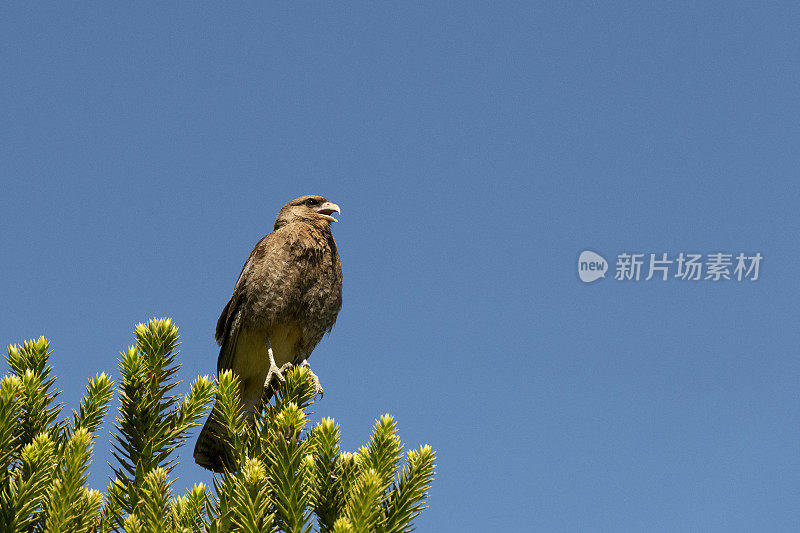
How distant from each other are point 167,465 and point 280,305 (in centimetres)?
376

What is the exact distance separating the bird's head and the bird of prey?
182 mm

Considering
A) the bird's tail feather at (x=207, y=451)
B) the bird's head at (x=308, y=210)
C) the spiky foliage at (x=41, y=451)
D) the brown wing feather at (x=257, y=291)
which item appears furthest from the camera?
the bird's head at (x=308, y=210)

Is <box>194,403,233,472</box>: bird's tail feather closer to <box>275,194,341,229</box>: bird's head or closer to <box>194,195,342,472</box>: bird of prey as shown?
<box>194,195,342,472</box>: bird of prey

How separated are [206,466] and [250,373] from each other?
6.29 feet

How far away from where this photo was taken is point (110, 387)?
130 inches

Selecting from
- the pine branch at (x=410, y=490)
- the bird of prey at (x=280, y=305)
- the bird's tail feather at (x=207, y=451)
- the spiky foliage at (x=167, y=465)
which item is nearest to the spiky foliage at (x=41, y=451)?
the spiky foliage at (x=167, y=465)

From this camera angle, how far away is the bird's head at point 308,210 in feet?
25.9

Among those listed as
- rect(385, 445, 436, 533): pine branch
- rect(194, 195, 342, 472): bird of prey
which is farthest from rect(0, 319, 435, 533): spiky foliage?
rect(194, 195, 342, 472): bird of prey

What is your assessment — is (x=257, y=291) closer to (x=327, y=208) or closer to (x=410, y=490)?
(x=327, y=208)

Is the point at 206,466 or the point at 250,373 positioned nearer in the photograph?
the point at 206,466

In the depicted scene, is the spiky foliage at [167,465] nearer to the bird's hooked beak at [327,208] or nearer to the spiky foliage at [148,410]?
the spiky foliage at [148,410]

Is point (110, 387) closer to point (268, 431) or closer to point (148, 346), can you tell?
point (148, 346)

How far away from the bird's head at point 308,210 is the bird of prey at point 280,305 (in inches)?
7.1

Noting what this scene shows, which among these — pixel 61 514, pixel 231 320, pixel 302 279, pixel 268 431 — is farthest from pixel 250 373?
pixel 61 514
